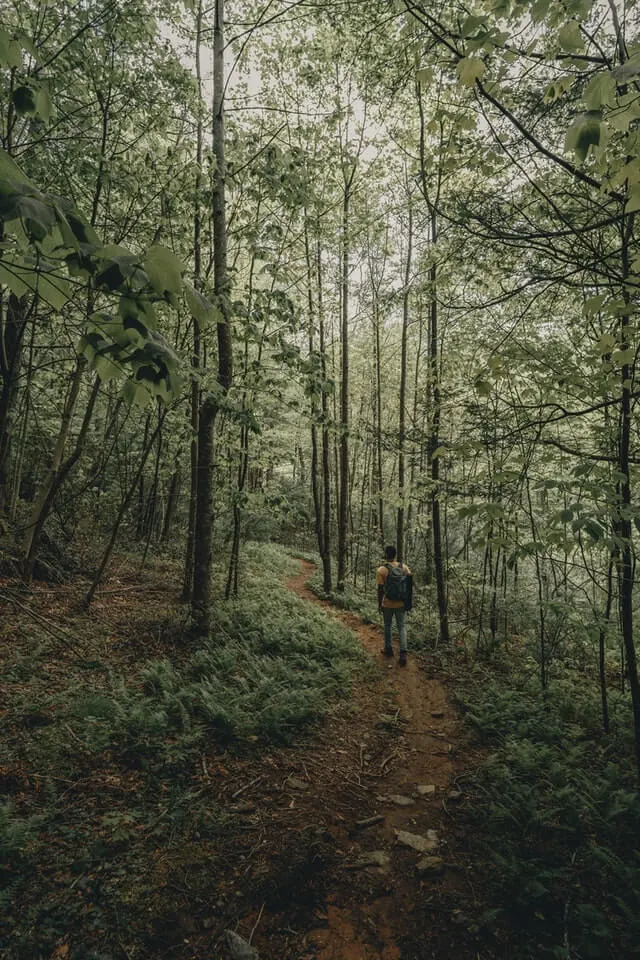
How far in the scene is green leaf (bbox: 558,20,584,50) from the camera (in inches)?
80.9

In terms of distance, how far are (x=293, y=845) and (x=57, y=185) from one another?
886cm

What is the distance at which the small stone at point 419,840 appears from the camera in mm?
4125

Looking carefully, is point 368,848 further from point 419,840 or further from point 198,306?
point 198,306

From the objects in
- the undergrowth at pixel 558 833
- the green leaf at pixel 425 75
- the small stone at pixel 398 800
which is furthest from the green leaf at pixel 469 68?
the small stone at pixel 398 800

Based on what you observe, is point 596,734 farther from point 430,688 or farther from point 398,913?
point 398,913

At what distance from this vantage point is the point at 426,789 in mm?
5051

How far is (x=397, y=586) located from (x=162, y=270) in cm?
838

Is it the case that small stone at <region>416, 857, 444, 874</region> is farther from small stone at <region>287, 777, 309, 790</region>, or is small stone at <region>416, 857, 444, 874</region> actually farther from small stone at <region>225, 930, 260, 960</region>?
small stone at <region>225, 930, 260, 960</region>

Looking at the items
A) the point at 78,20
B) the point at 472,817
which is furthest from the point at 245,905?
the point at 78,20

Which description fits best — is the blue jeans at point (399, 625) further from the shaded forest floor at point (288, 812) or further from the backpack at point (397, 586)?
the shaded forest floor at point (288, 812)

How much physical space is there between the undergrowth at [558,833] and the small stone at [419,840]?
415 millimetres

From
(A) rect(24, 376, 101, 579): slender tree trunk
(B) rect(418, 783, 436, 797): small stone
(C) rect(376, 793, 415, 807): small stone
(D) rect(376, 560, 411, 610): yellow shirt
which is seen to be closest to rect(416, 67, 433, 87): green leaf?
(A) rect(24, 376, 101, 579): slender tree trunk

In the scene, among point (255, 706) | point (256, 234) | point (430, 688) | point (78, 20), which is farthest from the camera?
point (430, 688)

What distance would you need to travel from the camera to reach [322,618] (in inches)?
421
